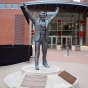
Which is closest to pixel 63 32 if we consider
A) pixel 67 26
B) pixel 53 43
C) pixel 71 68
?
pixel 67 26

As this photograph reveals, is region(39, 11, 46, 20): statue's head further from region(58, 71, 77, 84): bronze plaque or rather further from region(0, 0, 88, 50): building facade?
region(0, 0, 88, 50): building facade

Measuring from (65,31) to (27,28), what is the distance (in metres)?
8.76

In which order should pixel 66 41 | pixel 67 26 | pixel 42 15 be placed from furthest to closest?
pixel 67 26 → pixel 66 41 → pixel 42 15

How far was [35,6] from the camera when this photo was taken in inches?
1028

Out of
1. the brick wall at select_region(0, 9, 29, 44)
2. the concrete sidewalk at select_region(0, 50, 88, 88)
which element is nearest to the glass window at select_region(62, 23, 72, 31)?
the brick wall at select_region(0, 9, 29, 44)

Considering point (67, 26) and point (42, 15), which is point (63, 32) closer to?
point (67, 26)

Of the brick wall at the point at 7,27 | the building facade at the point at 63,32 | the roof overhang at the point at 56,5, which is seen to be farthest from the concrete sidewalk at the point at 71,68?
the brick wall at the point at 7,27

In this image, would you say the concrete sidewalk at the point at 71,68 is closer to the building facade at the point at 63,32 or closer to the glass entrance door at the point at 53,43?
the building facade at the point at 63,32

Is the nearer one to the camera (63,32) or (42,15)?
(42,15)

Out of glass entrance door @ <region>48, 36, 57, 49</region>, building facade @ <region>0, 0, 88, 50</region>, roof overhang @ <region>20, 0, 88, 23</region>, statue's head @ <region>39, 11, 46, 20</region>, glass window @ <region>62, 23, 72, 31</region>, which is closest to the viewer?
statue's head @ <region>39, 11, 46, 20</region>

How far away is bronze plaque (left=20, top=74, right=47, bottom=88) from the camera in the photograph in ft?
18.0

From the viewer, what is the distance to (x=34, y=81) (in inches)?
223

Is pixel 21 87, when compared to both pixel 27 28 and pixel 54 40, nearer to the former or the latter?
pixel 54 40

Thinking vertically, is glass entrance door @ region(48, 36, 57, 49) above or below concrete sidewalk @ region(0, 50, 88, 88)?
above
